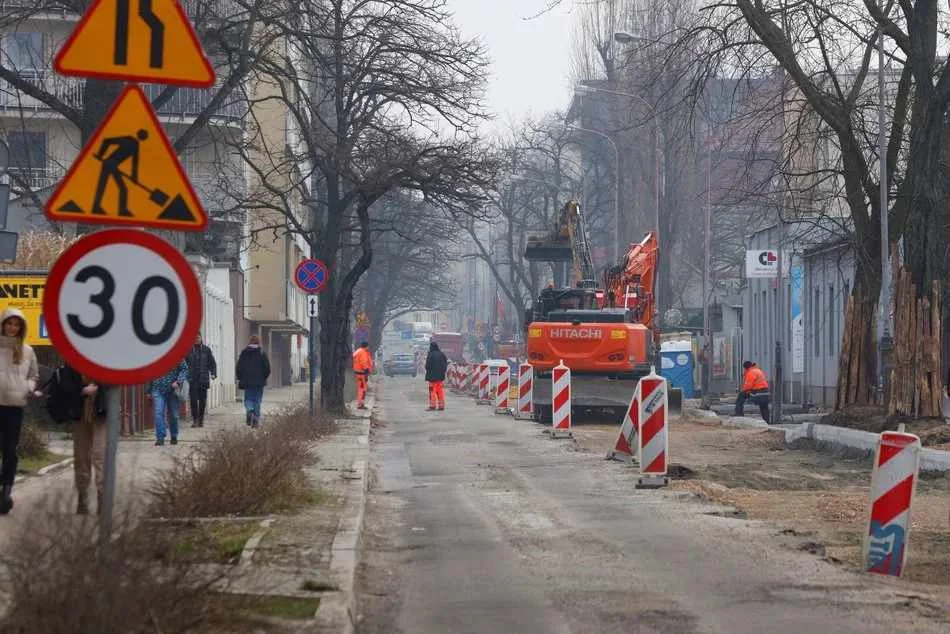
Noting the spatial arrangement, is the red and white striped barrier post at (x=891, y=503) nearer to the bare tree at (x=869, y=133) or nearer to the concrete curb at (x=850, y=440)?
the concrete curb at (x=850, y=440)

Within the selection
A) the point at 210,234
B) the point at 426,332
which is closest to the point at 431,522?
the point at 210,234

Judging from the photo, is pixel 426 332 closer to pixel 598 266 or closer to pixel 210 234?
→ pixel 598 266

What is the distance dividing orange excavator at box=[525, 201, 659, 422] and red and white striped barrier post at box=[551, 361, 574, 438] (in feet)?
17.0

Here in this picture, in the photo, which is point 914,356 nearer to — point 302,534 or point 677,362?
point 302,534

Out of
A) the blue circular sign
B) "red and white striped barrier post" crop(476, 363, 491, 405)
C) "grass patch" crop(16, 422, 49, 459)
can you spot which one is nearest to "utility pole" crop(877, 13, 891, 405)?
the blue circular sign

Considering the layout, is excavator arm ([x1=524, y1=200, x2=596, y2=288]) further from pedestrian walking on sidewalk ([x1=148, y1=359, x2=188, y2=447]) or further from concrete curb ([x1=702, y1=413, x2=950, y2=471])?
pedestrian walking on sidewalk ([x1=148, y1=359, x2=188, y2=447])

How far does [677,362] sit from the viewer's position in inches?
1820

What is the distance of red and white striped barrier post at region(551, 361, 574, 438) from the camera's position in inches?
1021

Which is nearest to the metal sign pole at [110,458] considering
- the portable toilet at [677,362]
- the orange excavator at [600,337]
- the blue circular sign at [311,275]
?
the blue circular sign at [311,275]

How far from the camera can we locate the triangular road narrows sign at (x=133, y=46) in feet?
21.5

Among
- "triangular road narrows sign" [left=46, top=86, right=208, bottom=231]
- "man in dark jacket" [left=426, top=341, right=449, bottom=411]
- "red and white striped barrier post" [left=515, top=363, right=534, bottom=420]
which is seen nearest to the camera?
"triangular road narrows sign" [left=46, top=86, right=208, bottom=231]

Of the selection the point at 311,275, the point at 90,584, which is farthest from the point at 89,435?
the point at 311,275

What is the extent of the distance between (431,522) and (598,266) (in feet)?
226

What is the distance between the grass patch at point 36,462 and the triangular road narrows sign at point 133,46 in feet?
32.1
